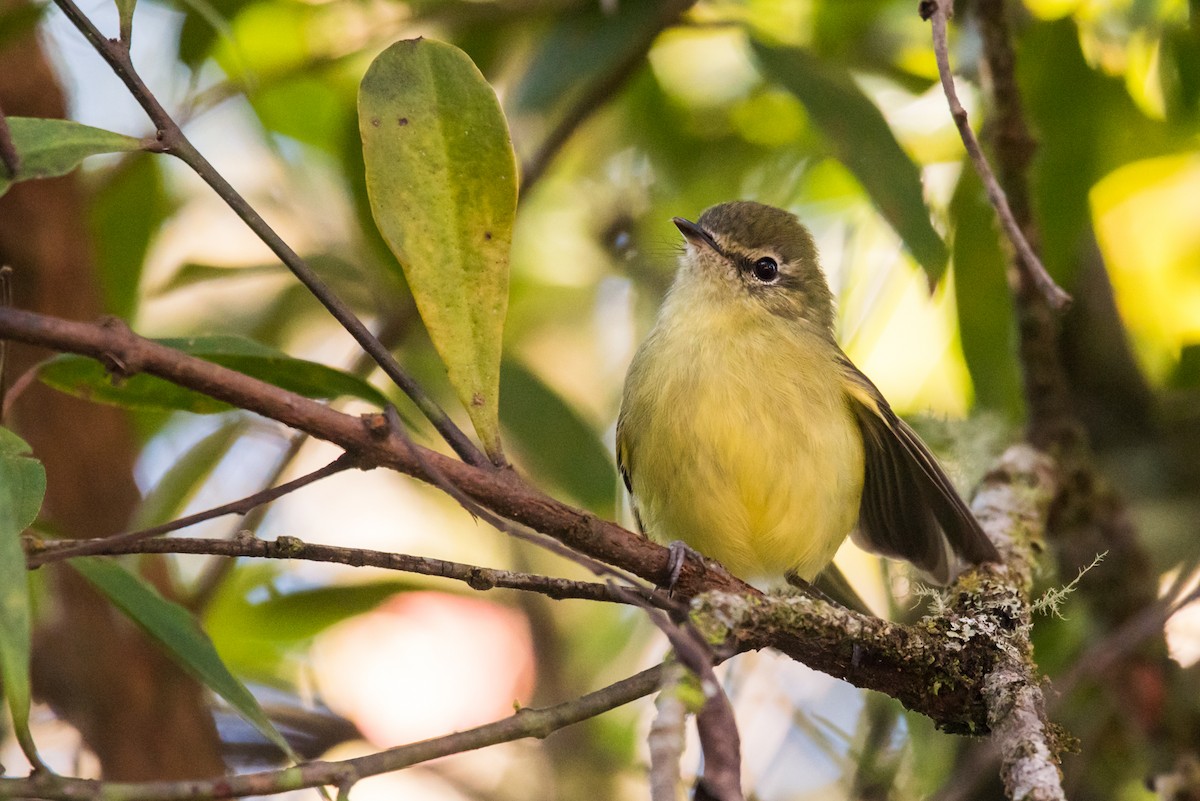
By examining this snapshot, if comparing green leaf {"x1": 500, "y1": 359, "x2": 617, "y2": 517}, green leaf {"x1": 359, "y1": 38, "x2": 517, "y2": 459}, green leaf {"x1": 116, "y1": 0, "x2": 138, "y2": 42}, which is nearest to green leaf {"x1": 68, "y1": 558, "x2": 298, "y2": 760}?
green leaf {"x1": 359, "y1": 38, "x2": 517, "y2": 459}

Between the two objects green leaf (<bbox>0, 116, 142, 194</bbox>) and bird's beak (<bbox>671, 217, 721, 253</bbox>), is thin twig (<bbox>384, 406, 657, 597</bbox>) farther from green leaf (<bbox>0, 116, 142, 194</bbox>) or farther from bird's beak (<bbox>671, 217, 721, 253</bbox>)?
bird's beak (<bbox>671, 217, 721, 253</bbox>)

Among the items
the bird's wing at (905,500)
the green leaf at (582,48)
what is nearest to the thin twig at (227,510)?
the bird's wing at (905,500)

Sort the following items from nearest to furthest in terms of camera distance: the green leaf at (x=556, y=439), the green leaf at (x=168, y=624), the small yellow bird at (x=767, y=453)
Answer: the green leaf at (x=168, y=624)
the small yellow bird at (x=767, y=453)
the green leaf at (x=556, y=439)

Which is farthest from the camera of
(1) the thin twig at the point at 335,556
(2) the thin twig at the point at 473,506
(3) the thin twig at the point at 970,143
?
(3) the thin twig at the point at 970,143

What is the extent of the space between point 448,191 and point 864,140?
1348 mm

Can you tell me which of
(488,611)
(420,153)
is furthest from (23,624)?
(488,611)

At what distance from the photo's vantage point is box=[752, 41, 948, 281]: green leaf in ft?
8.95

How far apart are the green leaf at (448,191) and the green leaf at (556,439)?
151 cm

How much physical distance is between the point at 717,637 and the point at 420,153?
2.78ft

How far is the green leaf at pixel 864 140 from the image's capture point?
2729 mm

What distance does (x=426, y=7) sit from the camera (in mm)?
3809

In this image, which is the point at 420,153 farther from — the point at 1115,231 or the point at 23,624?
the point at 1115,231

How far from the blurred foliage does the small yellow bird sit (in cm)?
22

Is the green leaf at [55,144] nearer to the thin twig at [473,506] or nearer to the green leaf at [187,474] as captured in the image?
the thin twig at [473,506]
